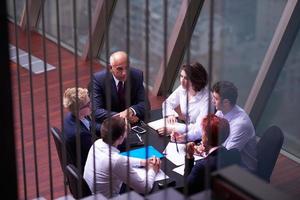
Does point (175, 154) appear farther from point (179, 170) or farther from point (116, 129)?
point (116, 129)

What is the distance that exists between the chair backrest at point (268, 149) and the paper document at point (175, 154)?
370mm

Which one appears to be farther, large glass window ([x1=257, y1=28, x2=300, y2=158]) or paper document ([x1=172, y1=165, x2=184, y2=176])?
large glass window ([x1=257, y1=28, x2=300, y2=158])

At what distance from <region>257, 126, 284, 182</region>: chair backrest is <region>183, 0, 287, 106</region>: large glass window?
1.54 metres

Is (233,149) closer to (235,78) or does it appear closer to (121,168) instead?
(121,168)

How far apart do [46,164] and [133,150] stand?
1.40m

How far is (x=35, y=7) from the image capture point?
847 centimetres

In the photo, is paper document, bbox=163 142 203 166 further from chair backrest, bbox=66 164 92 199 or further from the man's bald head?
the man's bald head

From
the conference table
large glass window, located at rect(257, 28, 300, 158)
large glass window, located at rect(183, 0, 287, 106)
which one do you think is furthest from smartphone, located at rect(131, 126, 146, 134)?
large glass window, located at rect(257, 28, 300, 158)

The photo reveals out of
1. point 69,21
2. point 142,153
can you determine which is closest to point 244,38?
point 142,153

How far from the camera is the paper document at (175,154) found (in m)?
4.38

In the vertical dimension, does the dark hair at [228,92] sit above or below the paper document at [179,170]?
above

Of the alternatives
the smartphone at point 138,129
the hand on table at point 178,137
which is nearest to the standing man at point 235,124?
the hand on table at point 178,137

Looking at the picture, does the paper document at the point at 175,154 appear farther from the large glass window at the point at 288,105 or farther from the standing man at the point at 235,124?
the large glass window at the point at 288,105

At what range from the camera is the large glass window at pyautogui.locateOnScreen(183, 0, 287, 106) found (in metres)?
5.82
